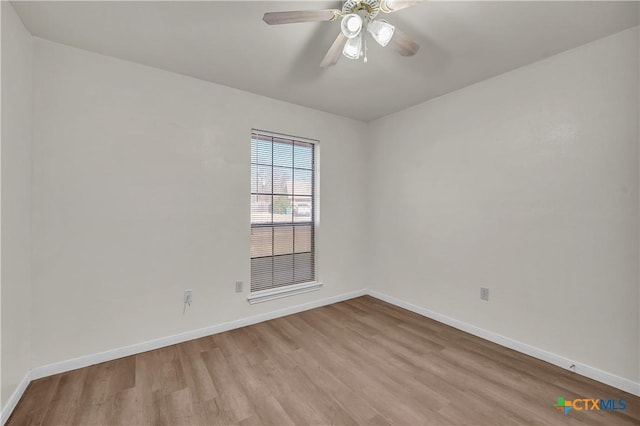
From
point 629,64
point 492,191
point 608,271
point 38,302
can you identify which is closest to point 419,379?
point 608,271

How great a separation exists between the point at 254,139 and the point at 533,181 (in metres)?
2.79

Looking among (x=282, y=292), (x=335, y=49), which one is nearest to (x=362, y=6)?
(x=335, y=49)

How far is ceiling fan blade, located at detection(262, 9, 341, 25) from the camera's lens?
147 centimetres

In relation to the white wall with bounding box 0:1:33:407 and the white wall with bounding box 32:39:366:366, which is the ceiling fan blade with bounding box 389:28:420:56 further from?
the white wall with bounding box 0:1:33:407

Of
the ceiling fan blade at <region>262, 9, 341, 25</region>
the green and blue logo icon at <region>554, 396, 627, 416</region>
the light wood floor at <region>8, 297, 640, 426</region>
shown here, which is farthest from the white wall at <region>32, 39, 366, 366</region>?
the green and blue logo icon at <region>554, 396, 627, 416</region>

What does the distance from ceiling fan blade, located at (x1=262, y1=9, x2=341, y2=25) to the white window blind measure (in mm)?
1691

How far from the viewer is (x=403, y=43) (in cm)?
175

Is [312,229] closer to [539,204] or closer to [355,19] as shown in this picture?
[539,204]

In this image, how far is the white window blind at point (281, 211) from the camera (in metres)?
3.16

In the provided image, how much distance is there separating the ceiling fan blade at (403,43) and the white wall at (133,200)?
173 cm

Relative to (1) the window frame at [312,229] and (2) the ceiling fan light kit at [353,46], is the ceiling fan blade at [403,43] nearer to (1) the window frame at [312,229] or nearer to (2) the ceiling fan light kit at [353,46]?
(2) the ceiling fan light kit at [353,46]

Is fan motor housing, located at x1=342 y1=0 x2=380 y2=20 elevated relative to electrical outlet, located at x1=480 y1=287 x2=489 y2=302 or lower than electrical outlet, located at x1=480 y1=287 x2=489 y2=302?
elevated

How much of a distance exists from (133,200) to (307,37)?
1.99 metres

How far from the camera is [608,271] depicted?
Answer: 204 cm
